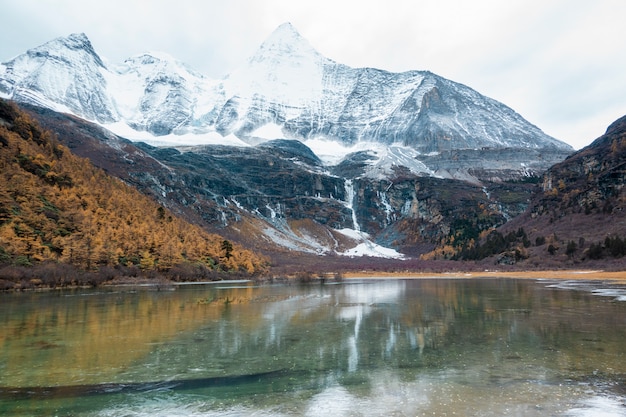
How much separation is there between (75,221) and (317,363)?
6614cm

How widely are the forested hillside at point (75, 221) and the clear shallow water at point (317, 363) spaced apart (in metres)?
32.0

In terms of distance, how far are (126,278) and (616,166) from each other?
437ft

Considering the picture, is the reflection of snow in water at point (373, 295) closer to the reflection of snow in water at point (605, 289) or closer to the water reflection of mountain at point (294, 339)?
the water reflection of mountain at point (294, 339)

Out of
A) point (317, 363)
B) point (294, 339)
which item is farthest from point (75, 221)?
point (317, 363)

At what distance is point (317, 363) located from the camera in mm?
18672

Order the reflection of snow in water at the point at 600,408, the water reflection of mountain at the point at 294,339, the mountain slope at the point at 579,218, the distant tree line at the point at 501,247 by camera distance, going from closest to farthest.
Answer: the reflection of snow in water at the point at 600,408
the water reflection of mountain at the point at 294,339
the mountain slope at the point at 579,218
the distant tree line at the point at 501,247

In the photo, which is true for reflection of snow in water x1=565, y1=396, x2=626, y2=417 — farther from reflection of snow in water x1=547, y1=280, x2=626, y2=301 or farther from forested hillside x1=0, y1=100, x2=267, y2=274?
forested hillside x1=0, y1=100, x2=267, y2=274

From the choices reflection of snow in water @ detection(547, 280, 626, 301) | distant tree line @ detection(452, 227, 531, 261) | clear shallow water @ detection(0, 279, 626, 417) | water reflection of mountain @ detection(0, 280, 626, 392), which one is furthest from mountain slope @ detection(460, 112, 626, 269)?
clear shallow water @ detection(0, 279, 626, 417)

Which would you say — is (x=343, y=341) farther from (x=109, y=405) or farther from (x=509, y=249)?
(x=509, y=249)

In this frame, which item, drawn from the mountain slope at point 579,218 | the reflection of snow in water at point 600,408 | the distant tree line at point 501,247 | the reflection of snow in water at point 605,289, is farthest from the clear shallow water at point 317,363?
the distant tree line at point 501,247

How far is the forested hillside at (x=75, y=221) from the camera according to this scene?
62.4m

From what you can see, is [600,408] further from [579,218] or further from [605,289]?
[579,218]

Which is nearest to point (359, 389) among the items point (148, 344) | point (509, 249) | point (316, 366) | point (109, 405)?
point (316, 366)

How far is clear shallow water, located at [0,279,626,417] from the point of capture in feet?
43.2
